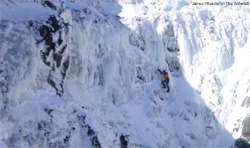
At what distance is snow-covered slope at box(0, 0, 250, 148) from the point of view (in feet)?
85.5

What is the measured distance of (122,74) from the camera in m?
33.8

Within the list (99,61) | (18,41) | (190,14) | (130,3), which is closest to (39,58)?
(18,41)

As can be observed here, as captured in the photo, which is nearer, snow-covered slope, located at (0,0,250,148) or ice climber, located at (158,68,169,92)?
snow-covered slope, located at (0,0,250,148)

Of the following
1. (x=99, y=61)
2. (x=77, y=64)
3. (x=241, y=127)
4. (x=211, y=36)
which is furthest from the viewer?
(x=211, y=36)

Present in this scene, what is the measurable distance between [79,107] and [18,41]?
556 centimetres

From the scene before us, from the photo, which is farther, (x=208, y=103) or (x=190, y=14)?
(x=190, y=14)

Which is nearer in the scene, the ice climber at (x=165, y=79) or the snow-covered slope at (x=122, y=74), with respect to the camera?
the snow-covered slope at (x=122, y=74)

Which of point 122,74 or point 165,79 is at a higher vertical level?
point 122,74

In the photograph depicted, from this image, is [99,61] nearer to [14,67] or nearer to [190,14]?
[14,67]

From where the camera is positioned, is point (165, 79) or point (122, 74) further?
point (165, 79)

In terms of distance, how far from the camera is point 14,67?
25.7 metres

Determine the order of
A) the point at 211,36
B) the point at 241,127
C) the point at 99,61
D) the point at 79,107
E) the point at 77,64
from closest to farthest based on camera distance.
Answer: the point at 79,107
the point at 77,64
the point at 99,61
the point at 241,127
the point at 211,36

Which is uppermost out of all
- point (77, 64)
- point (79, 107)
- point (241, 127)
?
point (77, 64)

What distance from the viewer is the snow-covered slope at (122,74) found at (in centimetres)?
2605
